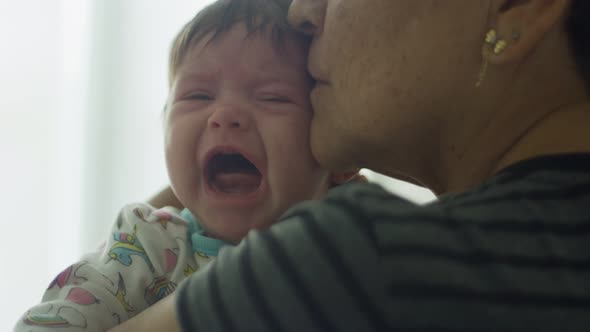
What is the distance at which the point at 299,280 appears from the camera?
1.61 ft

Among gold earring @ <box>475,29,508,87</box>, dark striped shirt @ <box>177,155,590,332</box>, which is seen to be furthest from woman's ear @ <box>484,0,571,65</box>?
dark striped shirt @ <box>177,155,590,332</box>

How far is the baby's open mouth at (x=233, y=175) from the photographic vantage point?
3.41 ft

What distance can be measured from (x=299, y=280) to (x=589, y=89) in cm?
47

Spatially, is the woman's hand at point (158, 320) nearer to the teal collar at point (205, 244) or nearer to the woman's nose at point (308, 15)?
the teal collar at point (205, 244)

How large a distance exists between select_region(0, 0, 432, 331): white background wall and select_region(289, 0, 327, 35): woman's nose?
2.98 feet

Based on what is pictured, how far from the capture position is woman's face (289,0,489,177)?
73 centimetres

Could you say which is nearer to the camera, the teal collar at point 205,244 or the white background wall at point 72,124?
the teal collar at point 205,244

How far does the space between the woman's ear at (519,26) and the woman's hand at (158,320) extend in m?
0.47

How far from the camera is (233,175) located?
104cm

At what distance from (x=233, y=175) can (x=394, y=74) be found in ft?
1.25

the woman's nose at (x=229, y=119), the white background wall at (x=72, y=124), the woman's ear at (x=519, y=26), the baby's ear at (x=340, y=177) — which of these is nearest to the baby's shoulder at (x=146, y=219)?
the woman's nose at (x=229, y=119)

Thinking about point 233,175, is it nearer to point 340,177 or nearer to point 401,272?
point 340,177

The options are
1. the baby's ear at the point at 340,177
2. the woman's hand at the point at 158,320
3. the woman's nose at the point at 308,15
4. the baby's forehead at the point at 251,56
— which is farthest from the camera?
the baby's ear at the point at 340,177

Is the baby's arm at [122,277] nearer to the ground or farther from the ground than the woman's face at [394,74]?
nearer to the ground
